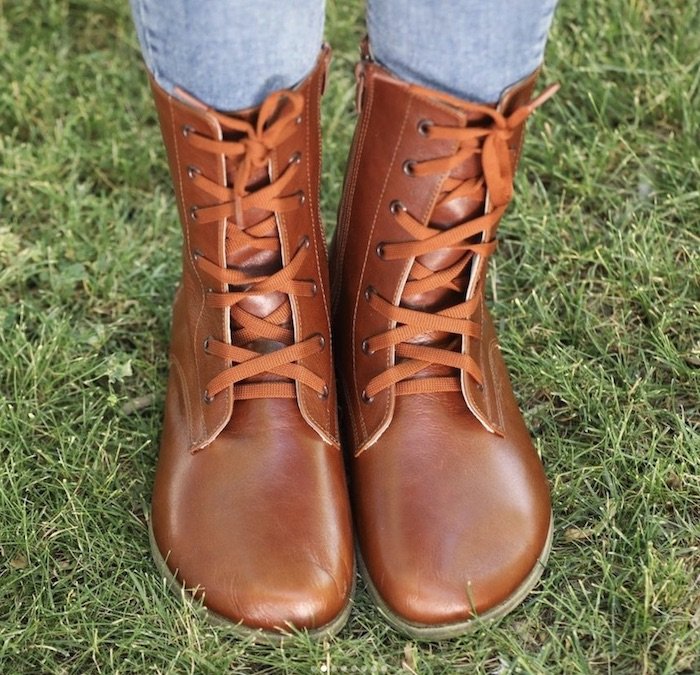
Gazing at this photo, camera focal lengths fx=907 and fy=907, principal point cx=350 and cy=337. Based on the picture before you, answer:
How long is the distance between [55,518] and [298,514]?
43 cm

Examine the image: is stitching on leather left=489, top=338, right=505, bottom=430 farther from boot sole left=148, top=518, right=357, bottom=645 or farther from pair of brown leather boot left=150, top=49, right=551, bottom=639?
boot sole left=148, top=518, right=357, bottom=645

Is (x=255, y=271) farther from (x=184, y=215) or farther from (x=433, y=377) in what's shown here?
(x=433, y=377)

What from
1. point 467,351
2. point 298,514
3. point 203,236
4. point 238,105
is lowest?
point 298,514

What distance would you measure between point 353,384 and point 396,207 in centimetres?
31

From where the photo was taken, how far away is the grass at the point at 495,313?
1.32 meters

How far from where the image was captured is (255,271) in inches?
53.2

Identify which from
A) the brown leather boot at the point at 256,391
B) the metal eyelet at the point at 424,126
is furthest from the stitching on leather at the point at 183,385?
the metal eyelet at the point at 424,126

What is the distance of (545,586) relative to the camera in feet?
4.47

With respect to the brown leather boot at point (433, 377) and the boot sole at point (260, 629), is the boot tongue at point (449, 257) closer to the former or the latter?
the brown leather boot at point (433, 377)

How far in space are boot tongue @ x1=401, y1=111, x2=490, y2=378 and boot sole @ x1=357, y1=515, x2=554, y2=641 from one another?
1.04 feet

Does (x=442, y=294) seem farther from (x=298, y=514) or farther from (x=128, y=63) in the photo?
(x=128, y=63)

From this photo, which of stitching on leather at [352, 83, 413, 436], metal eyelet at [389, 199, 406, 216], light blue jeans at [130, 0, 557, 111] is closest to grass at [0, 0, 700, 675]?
stitching on leather at [352, 83, 413, 436]

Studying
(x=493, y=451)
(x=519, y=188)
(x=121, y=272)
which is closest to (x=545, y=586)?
(x=493, y=451)

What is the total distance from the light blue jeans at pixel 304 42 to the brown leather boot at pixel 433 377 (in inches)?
1.5
